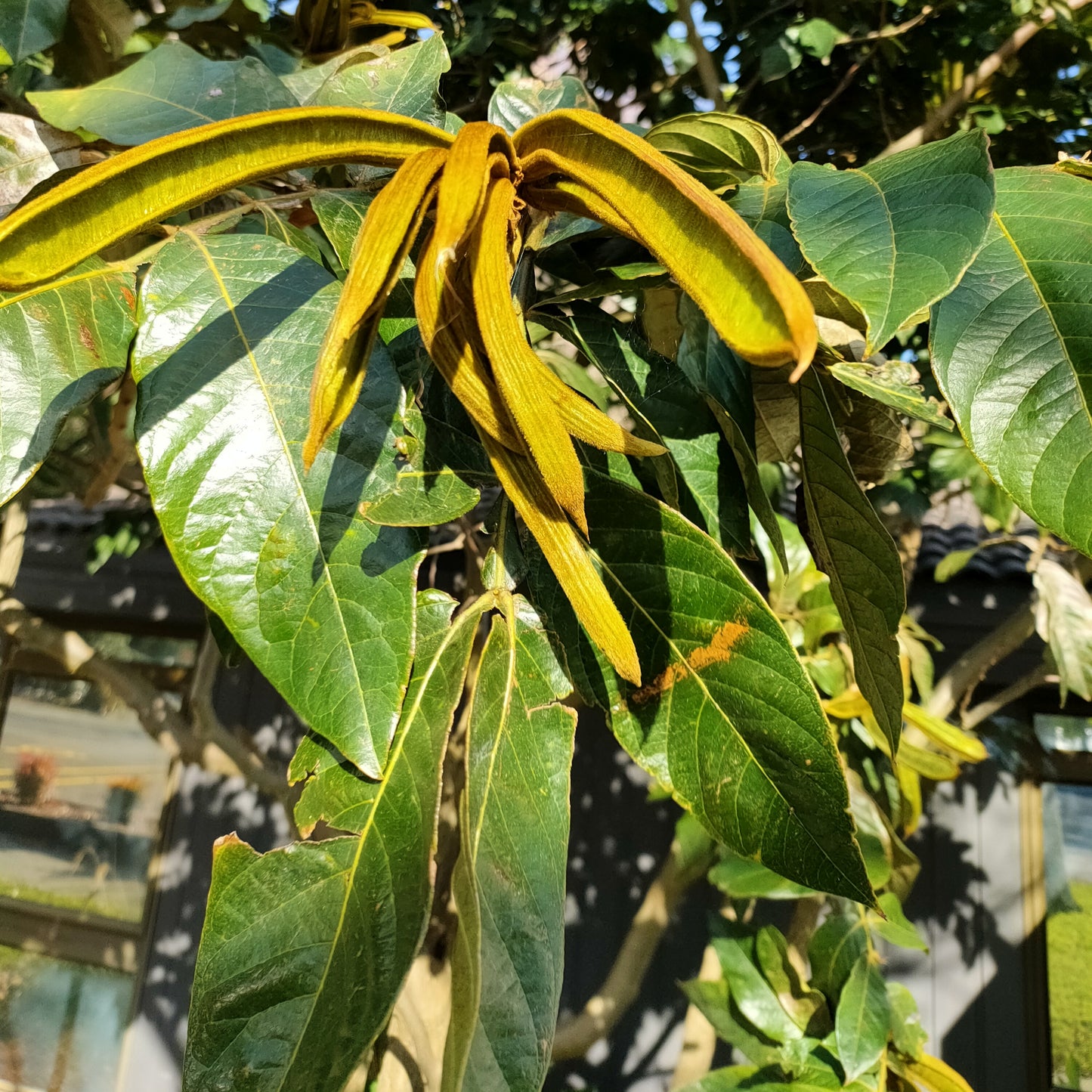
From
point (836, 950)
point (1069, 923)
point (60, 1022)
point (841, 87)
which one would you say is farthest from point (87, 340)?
point (60, 1022)

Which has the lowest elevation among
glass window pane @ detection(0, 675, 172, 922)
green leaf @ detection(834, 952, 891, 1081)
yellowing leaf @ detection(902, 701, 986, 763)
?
glass window pane @ detection(0, 675, 172, 922)

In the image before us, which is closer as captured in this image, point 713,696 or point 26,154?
point 713,696

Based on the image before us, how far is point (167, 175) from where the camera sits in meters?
0.22

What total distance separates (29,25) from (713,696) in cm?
64

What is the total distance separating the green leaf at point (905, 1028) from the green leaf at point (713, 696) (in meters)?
0.77

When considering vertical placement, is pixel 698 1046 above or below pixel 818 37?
below

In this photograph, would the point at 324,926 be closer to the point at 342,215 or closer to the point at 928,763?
the point at 342,215

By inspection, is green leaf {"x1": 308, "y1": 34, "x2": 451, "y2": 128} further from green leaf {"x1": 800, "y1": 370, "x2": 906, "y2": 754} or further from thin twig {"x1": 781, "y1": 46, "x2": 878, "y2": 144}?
thin twig {"x1": 781, "y1": 46, "x2": 878, "y2": 144}

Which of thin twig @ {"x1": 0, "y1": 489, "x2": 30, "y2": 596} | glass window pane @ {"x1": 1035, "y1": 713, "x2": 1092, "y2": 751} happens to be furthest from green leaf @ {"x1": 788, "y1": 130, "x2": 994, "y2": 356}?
glass window pane @ {"x1": 1035, "y1": 713, "x2": 1092, "y2": 751}

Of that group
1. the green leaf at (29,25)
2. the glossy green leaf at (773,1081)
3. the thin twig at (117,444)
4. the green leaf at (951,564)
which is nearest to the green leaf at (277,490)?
the green leaf at (29,25)

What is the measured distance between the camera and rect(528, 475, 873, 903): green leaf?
0.93 ft

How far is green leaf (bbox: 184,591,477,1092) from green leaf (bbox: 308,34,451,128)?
1.02ft

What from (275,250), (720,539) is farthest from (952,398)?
(275,250)

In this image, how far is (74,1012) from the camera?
2945 millimetres
